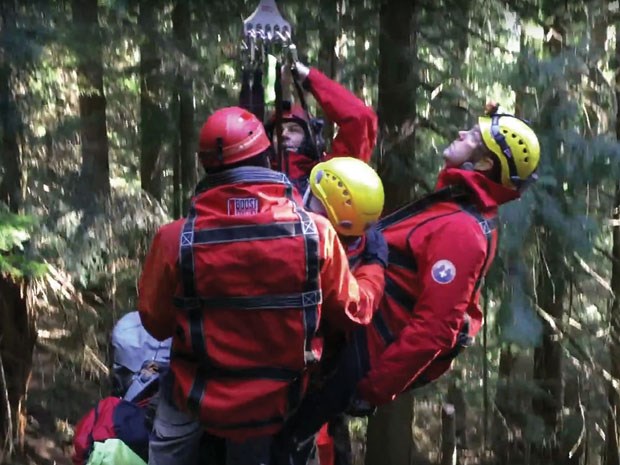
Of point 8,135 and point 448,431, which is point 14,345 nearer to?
point 8,135

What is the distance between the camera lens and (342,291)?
3.00 meters

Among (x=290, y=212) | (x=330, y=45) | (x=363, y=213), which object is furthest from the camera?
(x=330, y=45)

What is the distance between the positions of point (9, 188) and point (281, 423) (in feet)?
Answer: 12.6

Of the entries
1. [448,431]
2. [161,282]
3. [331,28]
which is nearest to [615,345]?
[448,431]

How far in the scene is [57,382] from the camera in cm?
864

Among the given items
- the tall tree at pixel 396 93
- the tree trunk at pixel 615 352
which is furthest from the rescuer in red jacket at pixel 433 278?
the tree trunk at pixel 615 352

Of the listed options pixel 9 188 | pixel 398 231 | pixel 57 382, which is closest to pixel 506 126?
pixel 398 231

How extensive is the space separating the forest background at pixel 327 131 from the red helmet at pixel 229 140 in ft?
7.46

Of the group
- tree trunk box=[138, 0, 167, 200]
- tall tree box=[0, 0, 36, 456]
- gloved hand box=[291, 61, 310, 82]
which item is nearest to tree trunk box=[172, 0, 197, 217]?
tree trunk box=[138, 0, 167, 200]

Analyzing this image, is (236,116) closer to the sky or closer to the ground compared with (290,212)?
closer to the sky

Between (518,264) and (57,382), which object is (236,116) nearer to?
(518,264)

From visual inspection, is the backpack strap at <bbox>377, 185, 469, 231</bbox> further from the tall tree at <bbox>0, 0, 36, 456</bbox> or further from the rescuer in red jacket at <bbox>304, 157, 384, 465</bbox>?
the tall tree at <bbox>0, 0, 36, 456</bbox>

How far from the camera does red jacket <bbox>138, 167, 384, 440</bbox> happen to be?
9.09 ft

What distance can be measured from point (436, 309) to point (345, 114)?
1.31 m
